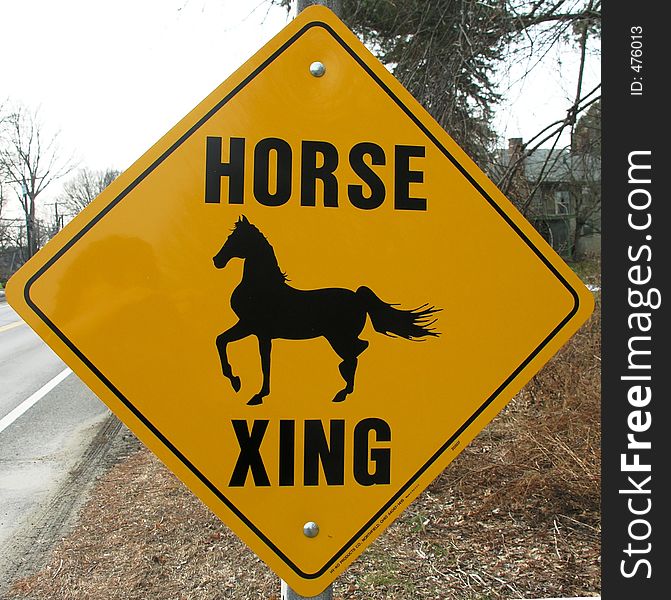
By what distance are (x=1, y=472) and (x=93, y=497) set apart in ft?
4.97

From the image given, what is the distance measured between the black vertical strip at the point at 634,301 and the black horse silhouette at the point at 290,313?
73 cm

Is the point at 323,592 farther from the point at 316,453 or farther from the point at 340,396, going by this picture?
the point at 340,396

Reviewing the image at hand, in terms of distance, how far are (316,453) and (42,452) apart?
617cm

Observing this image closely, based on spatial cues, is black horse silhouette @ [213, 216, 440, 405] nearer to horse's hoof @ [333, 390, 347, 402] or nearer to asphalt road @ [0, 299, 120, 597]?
horse's hoof @ [333, 390, 347, 402]

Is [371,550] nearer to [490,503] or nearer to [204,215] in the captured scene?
[490,503]

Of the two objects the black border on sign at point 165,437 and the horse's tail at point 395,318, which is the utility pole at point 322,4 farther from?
the horse's tail at point 395,318

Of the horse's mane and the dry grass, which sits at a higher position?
the horse's mane

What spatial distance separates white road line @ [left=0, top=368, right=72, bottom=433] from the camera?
8258 millimetres

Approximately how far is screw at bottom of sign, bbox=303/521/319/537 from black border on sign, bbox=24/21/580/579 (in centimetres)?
7

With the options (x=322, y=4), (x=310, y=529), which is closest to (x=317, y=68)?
(x=322, y=4)

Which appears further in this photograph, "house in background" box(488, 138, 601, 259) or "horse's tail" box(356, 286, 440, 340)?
"house in background" box(488, 138, 601, 259)

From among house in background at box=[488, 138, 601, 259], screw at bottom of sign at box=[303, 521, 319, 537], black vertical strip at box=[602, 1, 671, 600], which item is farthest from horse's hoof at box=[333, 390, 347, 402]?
house in background at box=[488, 138, 601, 259]

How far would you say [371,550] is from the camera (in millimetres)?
4176

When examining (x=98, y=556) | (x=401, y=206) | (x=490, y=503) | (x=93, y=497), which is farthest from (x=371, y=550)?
(x=401, y=206)
